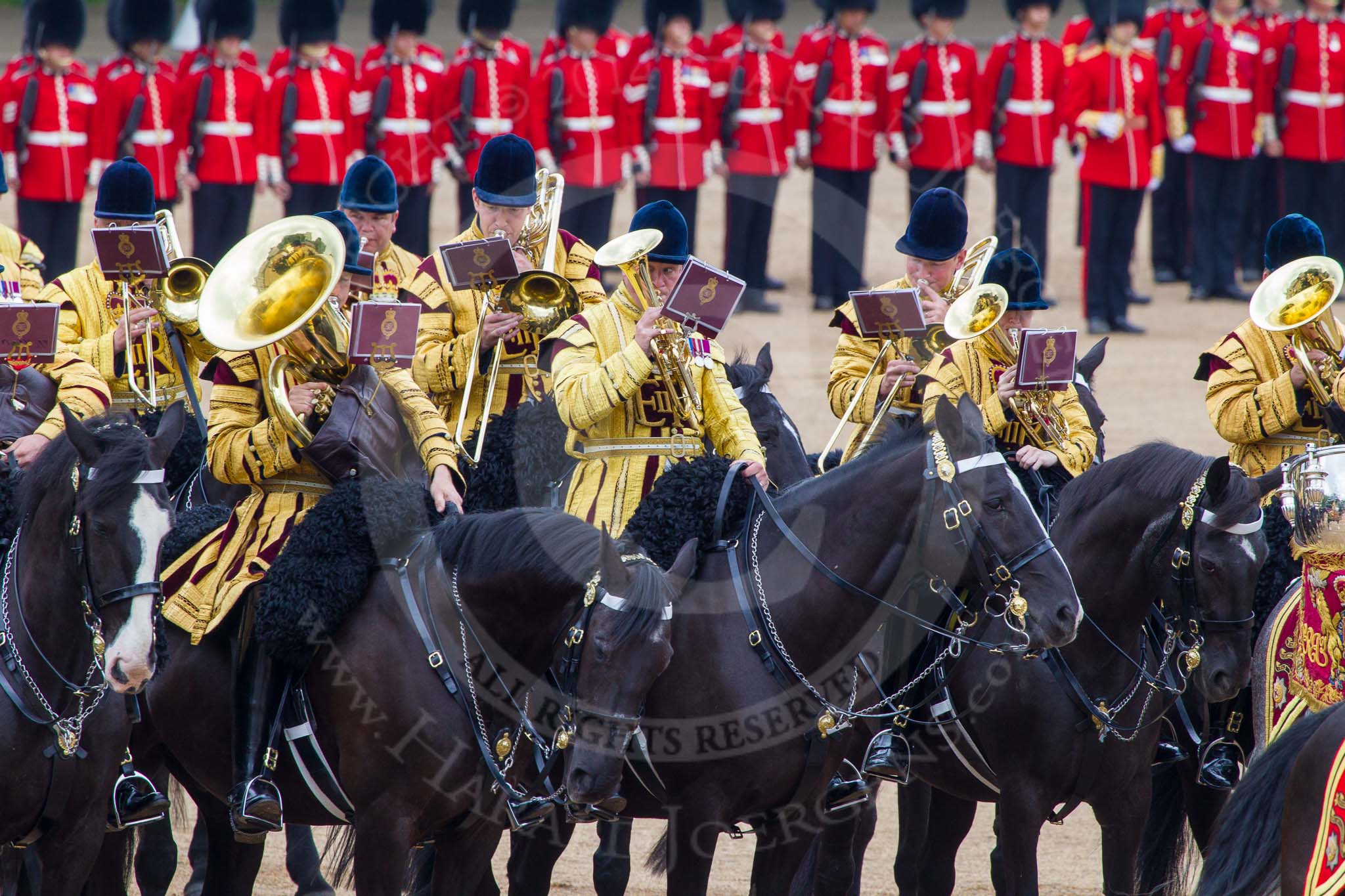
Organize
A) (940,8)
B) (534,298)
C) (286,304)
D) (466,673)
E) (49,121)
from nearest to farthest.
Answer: (466,673) < (286,304) < (534,298) < (49,121) < (940,8)

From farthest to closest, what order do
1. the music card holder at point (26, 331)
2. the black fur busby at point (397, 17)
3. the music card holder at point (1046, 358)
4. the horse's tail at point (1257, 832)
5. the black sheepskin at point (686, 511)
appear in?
the black fur busby at point (397, 17) < the music card holder at point (1046, 358) < the music card holder at point (26, 331) < the black sheepskin at point (686, 511) < the horse's tail at point (1257, 832)

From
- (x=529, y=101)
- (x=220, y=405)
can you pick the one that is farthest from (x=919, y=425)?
(x=529, y=101)

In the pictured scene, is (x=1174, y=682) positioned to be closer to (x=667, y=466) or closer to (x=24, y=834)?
(x=667, y=466)

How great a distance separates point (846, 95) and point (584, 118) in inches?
74.9

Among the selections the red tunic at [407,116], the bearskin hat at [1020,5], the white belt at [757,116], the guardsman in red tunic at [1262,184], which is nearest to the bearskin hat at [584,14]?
the red tunic at [407,116]

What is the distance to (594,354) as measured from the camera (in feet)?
19.9

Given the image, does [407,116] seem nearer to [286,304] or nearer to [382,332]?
[382,332]

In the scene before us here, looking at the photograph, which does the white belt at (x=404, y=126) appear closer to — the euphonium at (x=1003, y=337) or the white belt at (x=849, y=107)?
the white belt at (x=849, y=107)

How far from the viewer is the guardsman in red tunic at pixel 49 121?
41.9 ft

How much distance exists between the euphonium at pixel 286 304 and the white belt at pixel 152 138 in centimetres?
824

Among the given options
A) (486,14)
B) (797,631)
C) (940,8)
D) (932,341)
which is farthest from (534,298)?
(940,8)

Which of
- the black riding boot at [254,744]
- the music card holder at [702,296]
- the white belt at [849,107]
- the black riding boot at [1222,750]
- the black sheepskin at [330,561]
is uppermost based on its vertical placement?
the white belt at [849,107]

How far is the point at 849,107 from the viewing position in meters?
14.4

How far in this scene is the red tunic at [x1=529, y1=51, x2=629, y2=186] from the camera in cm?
1405
